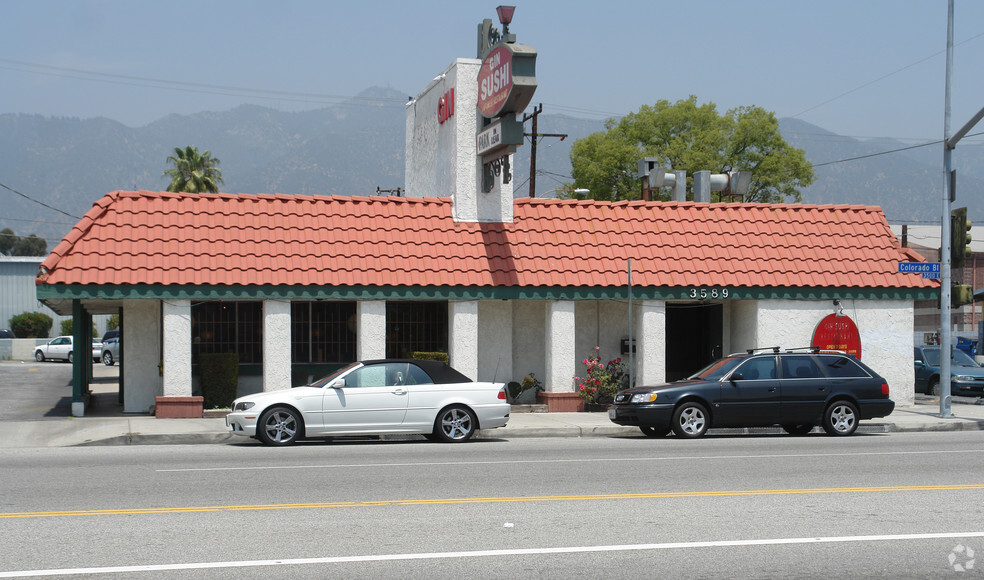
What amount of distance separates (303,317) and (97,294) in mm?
4493

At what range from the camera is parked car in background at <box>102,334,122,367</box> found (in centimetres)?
4700

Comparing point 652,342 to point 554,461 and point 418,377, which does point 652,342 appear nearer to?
point 418,377

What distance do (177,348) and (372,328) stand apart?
3903mm

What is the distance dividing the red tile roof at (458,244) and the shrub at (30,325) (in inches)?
1844

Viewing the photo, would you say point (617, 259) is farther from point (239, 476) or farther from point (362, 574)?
point (362, 574)

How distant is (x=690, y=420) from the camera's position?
695 inches

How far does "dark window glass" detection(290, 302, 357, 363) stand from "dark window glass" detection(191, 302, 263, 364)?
0.79m

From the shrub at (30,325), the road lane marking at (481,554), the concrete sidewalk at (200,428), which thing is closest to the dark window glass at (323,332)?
the concrete sidewalk at (200,428)

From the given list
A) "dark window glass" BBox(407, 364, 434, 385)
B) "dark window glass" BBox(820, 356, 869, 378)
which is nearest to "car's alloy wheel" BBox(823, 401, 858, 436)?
"dark window glass" BBox(820, 356, 869, 378)

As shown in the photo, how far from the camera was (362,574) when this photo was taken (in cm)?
714

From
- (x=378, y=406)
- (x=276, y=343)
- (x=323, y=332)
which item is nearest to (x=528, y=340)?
(x=323, y=332)

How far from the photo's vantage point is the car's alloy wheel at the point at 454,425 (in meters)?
16.8

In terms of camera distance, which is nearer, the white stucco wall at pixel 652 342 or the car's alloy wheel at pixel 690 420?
the car's alloy wheel at pixel 690 420

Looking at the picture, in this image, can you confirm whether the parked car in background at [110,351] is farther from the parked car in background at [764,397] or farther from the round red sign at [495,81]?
the parked car in background at [764,397]
